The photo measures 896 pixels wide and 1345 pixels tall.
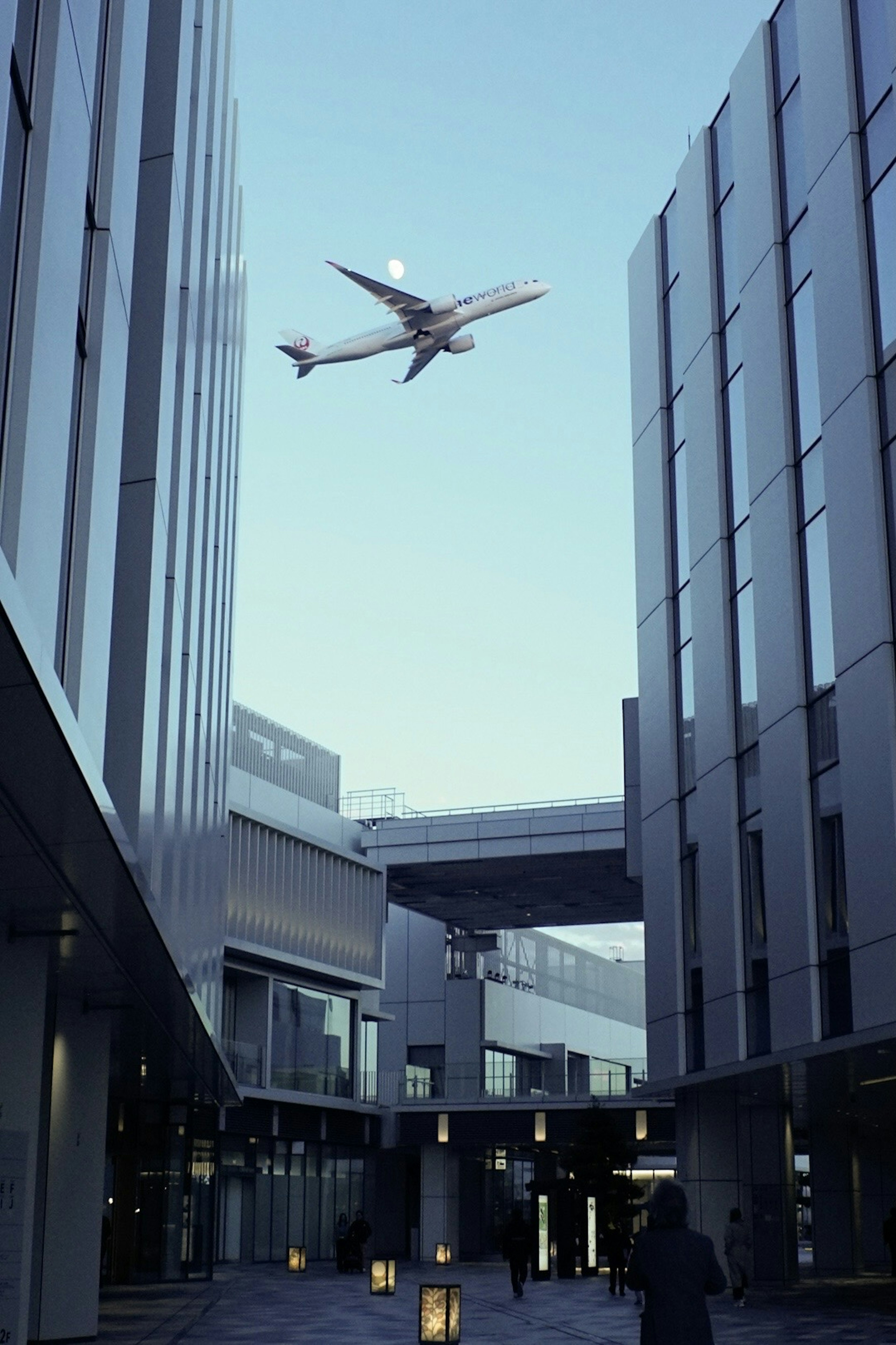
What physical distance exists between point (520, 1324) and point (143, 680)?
12783 millimetres

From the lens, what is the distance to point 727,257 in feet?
98.2

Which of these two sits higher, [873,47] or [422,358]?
[422,358]

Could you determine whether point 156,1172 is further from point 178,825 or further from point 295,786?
point 295,786

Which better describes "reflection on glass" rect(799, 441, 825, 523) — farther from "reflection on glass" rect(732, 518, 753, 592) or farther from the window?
the window

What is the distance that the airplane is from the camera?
56.5 meters

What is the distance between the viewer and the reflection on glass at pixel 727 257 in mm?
29281

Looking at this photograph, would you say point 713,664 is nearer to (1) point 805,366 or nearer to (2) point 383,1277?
(1) point 805,366

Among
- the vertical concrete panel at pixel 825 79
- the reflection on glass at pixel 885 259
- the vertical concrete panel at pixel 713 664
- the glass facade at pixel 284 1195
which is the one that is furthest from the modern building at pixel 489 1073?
the vertical concrete panel at pixel 825 79

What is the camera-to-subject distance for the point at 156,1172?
34.1 metres

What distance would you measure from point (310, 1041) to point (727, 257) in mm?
31590

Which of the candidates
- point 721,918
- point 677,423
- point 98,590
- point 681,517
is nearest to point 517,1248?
point 721,918

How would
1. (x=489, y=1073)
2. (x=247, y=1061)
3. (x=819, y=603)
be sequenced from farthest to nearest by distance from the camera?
(x=489, y=1073), (x=247, y=1061), (x=819, y=603)

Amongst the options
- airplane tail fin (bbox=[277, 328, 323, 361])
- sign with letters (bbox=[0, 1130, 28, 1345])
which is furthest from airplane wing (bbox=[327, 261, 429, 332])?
sign with letters (bbox=[0, 1130, 28, 1345])

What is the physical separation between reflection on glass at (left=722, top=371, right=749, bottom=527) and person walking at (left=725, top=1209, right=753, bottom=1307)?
12451mm
